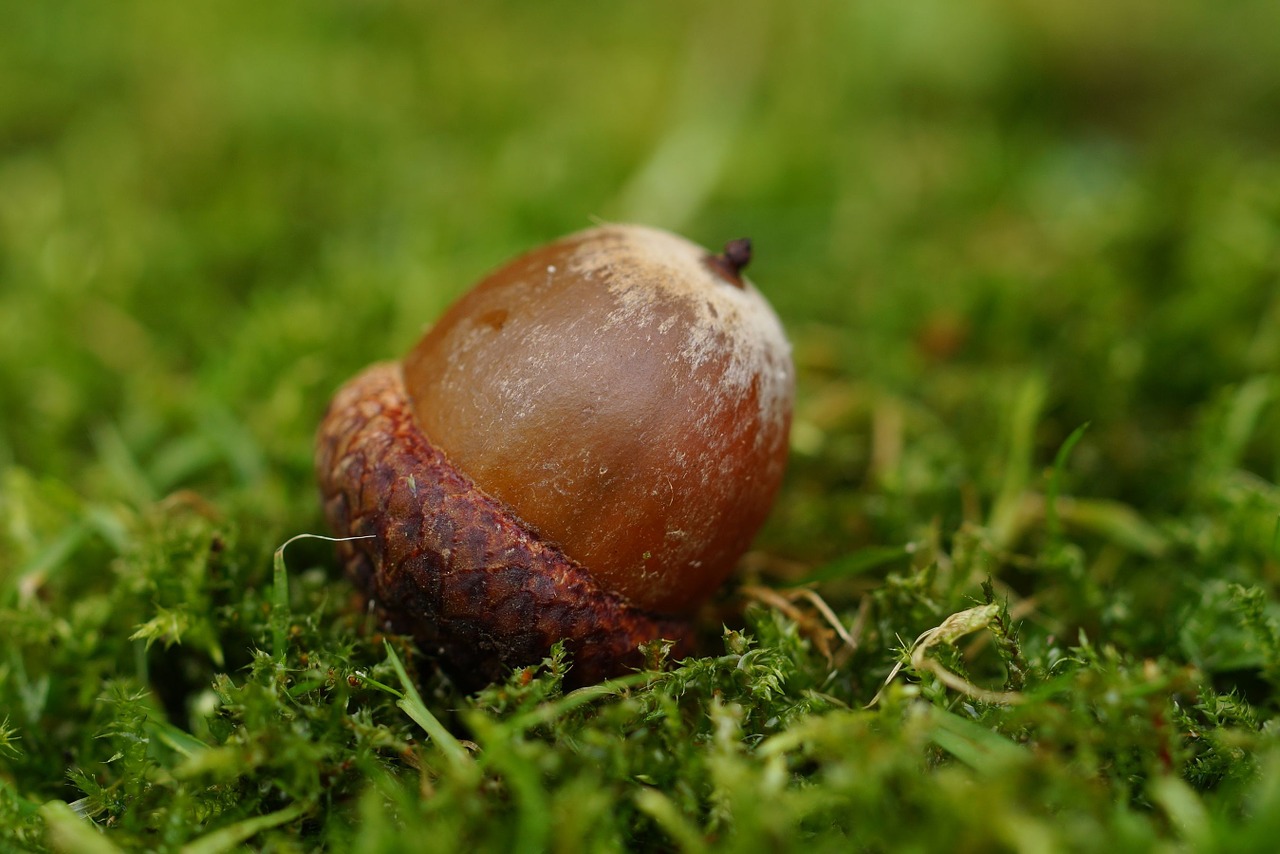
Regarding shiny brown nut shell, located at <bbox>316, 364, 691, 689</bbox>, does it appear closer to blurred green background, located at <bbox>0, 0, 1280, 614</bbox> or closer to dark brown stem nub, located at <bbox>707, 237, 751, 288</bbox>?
blurred green background, located at <bbox>0, 0, 1280, 614</bbox>

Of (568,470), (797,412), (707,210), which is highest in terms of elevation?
(707,210)

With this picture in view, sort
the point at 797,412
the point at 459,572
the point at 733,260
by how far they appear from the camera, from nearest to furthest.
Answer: the point at 459,572 < the point at 733,260 < the point at 797,412

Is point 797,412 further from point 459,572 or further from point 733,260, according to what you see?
point 459,572

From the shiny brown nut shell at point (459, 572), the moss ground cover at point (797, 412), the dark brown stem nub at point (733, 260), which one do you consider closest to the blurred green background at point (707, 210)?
the moss ground cover at point (797, 412)

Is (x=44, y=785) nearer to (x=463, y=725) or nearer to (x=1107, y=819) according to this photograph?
(x=463, y=725)

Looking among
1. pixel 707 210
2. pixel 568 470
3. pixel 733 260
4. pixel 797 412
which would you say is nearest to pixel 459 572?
pixel 568 470

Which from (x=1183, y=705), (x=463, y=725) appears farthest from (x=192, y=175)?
(x=1183, y=705)
